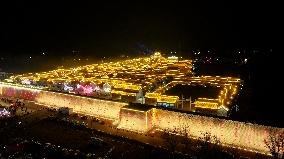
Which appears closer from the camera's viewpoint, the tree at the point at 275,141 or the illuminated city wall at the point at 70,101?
the tree at the point at 275,141

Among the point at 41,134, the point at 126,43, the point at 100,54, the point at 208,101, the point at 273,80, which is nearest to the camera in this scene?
the point at 41,134

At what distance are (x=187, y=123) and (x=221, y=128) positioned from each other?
3.93 meters

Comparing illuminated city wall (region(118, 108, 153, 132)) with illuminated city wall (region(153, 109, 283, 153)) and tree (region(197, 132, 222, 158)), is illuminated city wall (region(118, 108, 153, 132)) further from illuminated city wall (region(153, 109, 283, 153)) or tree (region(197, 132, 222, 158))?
tree (region(197, 132, 222, 158))

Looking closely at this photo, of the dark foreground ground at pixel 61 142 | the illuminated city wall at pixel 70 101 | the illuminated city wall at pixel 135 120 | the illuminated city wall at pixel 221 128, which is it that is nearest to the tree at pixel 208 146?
the illuminated city wall at pixel 221 128

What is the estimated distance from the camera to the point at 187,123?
116ft

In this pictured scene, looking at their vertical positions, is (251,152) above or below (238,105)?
below

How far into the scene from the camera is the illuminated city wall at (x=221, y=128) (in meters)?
31.7

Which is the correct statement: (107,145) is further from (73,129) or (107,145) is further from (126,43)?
(126,43)

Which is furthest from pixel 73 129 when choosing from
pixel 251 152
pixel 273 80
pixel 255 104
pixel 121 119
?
pixel 273 80

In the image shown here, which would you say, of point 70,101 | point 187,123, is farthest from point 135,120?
point 70,101

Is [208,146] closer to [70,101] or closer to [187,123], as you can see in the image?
[187,123]

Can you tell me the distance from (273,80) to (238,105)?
17753mm

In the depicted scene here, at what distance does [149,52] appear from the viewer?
12019 cm

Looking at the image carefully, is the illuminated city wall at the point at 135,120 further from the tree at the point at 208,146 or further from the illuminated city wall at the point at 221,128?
the tree at the point at 208,146
